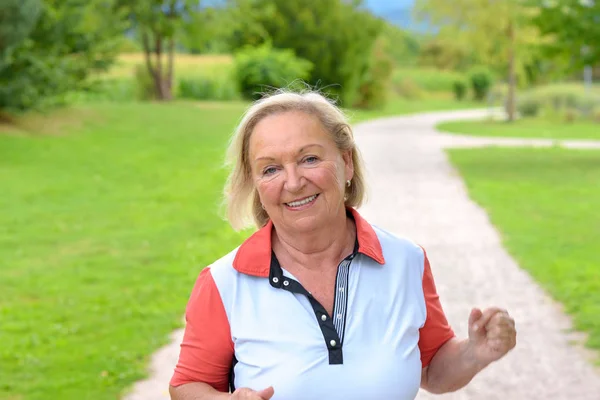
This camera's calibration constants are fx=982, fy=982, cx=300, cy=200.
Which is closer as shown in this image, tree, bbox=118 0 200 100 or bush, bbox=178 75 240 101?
tree, bbox=118 0 200 100

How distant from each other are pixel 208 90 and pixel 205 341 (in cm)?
4017

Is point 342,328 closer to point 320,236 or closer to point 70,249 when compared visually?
point 320,236

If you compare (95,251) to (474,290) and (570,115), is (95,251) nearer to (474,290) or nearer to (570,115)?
(474,290)

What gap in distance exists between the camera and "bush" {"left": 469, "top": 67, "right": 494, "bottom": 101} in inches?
2586

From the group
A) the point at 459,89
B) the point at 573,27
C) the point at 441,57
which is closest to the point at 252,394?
the point at 573,27

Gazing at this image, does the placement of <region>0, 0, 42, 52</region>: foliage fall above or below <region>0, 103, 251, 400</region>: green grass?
above

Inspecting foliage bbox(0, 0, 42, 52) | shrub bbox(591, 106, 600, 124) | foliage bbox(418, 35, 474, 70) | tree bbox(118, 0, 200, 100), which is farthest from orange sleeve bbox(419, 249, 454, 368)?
foliage bbox(418, 35, 474, 70)

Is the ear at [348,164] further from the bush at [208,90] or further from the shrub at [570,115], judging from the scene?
the bush at [208,90]

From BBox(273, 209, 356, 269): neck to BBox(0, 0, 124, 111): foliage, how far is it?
58.6 ft

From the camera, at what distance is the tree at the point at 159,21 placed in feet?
115

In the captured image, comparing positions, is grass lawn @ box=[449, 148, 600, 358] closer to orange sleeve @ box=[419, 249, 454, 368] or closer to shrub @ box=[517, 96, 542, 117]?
orange sleeve @ box=[419, 249, 454, 368]

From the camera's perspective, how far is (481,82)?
65500mm

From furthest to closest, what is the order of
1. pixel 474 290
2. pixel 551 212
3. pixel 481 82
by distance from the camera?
pixel 481 82 → pixel 551 212 → pixel 474 290

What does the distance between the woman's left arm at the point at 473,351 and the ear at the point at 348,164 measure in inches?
22.0
